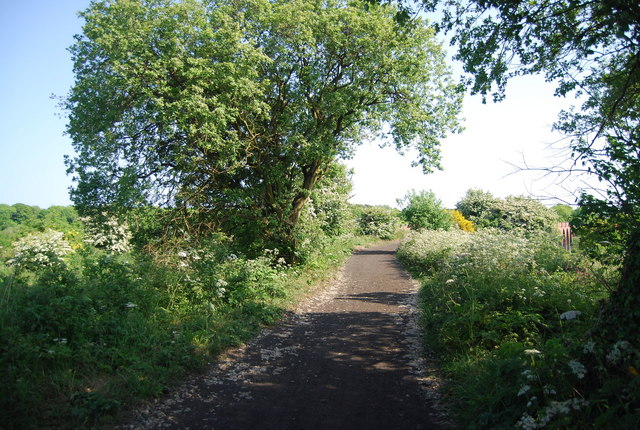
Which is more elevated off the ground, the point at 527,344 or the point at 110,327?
the point at 527,344

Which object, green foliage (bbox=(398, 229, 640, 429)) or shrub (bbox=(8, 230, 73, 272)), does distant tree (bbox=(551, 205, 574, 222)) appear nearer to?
green foliage (bbox=(398, 229, 640, 429))

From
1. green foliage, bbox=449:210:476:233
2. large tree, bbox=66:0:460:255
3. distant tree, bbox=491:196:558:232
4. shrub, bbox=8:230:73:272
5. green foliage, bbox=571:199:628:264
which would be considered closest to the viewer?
green foliage, bbox=571:199:628:264

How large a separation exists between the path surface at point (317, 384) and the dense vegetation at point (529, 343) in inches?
23.5

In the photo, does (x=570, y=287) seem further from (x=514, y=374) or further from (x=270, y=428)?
(x=270, y=428)

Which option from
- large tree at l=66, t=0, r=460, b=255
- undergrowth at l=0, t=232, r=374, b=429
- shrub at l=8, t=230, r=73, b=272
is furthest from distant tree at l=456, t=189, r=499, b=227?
shrub at l=8, t=230, r=73, b=272

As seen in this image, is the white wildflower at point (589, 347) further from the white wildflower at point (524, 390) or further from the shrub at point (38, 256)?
the shrub at point (38, 256)

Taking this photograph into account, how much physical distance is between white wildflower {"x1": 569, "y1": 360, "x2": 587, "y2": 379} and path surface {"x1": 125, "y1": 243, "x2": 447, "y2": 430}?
160cm

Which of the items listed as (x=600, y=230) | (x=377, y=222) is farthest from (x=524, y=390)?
(x=377, y=222)

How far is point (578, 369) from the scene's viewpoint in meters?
3.74

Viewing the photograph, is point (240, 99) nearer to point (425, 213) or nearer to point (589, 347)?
point (589, 347)

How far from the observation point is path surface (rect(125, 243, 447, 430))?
4.73 meters

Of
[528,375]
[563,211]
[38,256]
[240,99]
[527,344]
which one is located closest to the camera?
[528,375]

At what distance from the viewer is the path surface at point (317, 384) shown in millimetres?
4734

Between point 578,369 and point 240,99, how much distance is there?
11280mm
